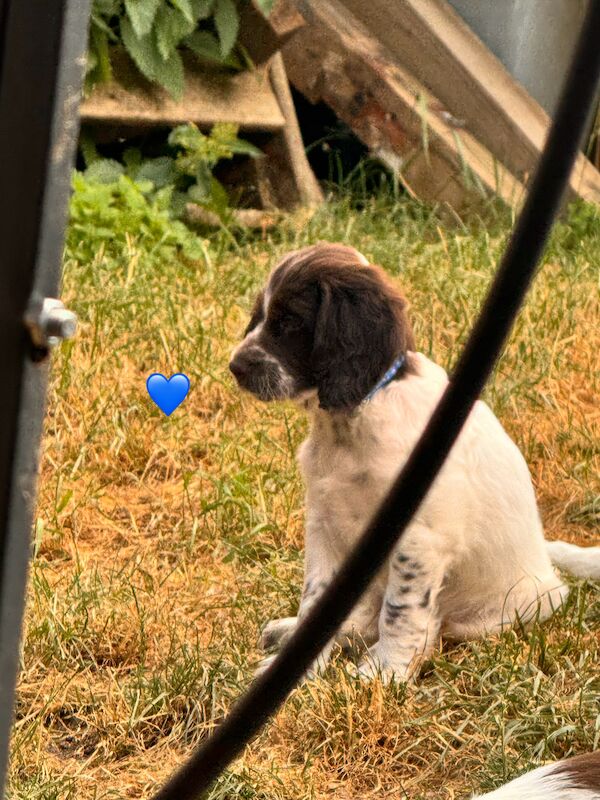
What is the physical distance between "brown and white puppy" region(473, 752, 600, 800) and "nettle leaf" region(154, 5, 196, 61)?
4476 mm

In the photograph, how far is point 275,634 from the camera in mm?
3189

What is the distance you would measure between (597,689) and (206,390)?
6.95 feet

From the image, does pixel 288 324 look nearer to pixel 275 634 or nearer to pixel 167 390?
pixel 275 634

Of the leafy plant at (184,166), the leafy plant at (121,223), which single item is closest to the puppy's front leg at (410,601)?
the leafy plant at (121,223)

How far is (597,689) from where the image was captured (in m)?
2.87

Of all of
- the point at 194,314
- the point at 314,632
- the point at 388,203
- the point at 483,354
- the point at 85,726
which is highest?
the point at 483,354

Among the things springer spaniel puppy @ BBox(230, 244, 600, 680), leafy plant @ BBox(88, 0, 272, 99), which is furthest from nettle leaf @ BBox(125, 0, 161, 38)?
springer spaniel puppy @ BBox(230, 244, 600, 680)

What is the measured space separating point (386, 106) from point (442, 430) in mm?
5327

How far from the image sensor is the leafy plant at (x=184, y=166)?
5863mm

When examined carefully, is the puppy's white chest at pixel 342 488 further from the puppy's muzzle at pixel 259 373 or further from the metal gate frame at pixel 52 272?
the metal gate frame at pixel 52 272

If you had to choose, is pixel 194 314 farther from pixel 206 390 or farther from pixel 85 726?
pixel 85 726

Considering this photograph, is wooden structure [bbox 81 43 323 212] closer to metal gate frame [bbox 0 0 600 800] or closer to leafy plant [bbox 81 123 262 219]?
leafy plant [bbox 81 123 262 219]

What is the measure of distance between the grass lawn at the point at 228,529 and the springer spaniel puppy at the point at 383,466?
13cm

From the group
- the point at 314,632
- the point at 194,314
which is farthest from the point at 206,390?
the point at 314,632
